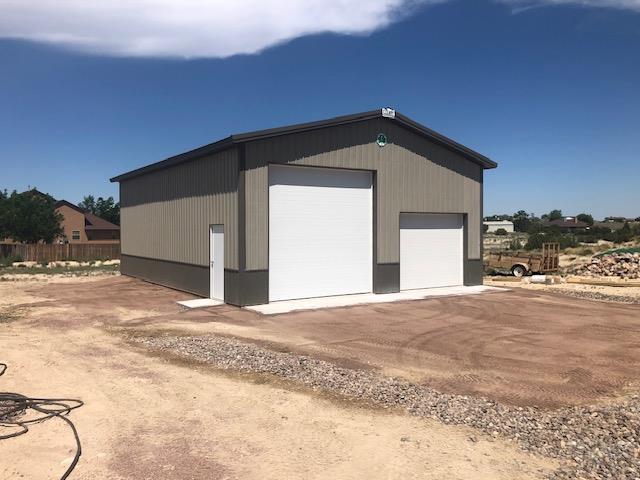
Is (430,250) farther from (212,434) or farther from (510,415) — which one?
(212,434)

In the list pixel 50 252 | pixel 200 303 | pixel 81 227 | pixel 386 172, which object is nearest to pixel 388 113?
pixel 386 172

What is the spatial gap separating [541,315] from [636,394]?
22.4 ft

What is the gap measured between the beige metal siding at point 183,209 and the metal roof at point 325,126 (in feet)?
0.89

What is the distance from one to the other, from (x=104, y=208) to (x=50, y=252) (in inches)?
2296

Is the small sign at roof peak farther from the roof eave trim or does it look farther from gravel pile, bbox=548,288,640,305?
gravel pile, bbox=548,288,640,305

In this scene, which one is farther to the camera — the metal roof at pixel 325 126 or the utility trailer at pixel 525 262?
the utility trailer at pixel 525 262

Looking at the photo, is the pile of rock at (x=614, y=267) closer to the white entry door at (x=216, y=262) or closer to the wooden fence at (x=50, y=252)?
the white entry door at (x=216, y=262)

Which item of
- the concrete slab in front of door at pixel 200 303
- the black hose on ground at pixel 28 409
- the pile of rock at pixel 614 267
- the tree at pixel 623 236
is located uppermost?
the tree at pixel 623 236

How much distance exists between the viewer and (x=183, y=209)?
1855 centimetres

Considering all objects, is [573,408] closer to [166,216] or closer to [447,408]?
[447,408]

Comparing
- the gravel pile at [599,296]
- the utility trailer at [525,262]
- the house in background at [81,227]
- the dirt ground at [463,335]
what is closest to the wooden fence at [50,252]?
the house in background at [81,227]

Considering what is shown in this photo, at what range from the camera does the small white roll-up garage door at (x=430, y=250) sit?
60.5 feet

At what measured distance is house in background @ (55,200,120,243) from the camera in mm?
59997

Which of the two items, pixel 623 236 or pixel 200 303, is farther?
pixel 623 236
